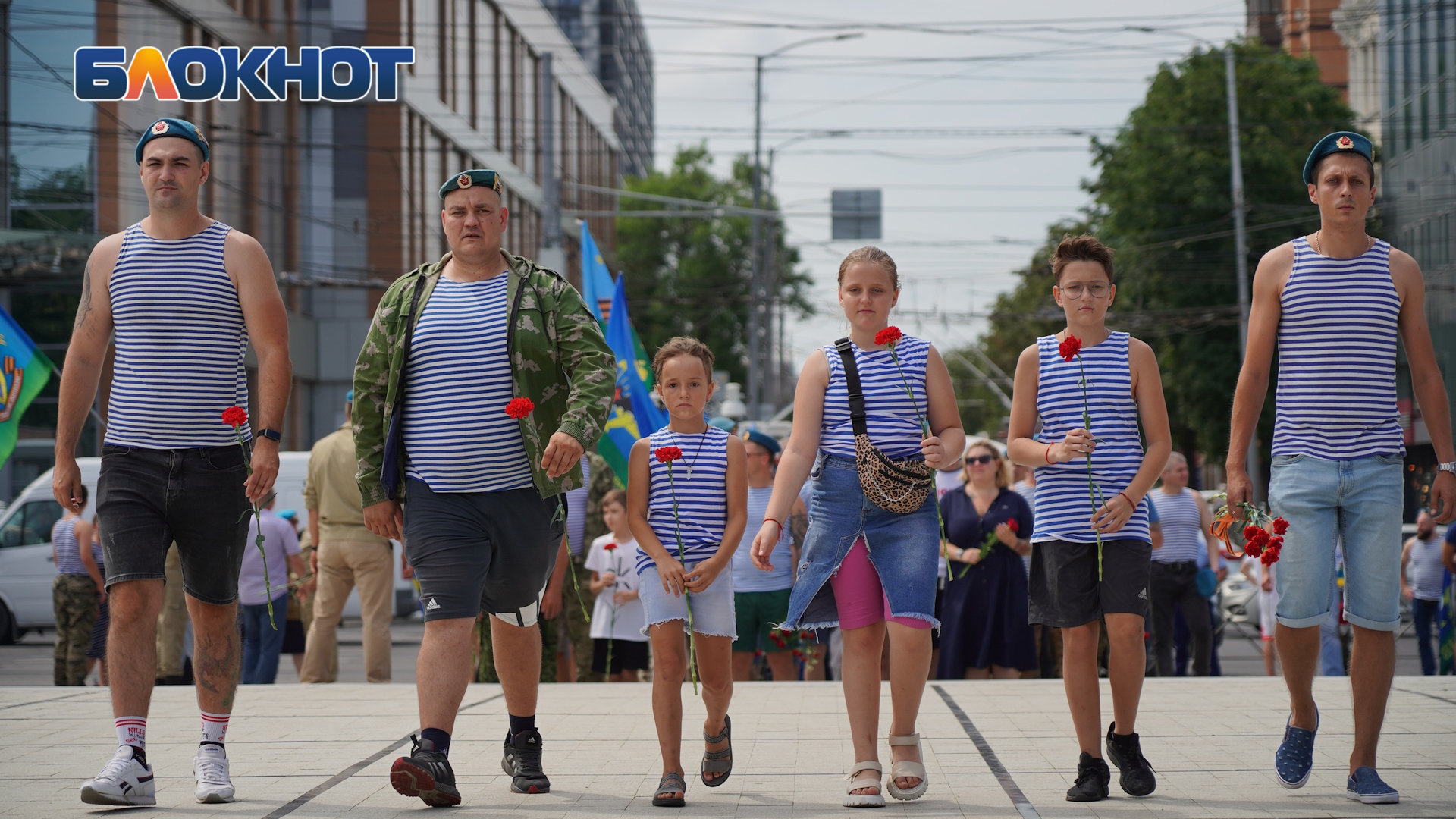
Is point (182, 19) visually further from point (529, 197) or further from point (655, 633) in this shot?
point (655, 633)

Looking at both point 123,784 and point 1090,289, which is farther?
point 1090,289

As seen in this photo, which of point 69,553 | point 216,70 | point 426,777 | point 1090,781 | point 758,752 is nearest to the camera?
point 426,777

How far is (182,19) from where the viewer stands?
29.0m

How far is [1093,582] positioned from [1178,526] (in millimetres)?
7775

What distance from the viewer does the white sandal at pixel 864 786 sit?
5156 mm

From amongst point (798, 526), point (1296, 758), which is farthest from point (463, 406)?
point (798, 526)

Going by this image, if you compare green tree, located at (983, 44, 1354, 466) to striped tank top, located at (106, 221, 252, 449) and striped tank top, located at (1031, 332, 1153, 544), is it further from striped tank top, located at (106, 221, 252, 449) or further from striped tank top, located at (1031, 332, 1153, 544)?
striped tank top, located at (106, 221, 252, 449)

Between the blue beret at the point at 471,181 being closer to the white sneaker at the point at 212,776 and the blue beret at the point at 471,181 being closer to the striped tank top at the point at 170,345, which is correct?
the striped tank top at the point at 170,345

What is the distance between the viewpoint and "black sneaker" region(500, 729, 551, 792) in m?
5.59

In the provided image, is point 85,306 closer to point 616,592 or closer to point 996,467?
point 616,592

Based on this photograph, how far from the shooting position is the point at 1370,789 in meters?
5.03

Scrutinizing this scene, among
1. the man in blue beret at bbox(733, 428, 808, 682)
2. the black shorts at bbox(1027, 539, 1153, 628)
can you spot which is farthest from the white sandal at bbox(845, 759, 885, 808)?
the man in blue beret at bbox(733, 428, 808, 682)

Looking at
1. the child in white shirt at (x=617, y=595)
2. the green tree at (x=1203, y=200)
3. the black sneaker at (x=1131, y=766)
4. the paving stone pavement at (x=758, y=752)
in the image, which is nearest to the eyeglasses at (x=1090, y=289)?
the black sneaker at (x=1131, y=766)

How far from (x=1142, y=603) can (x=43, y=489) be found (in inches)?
681
